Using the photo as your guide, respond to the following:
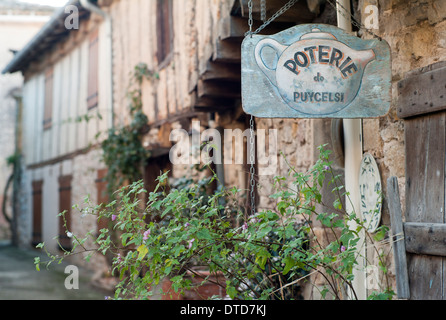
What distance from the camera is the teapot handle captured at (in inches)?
109

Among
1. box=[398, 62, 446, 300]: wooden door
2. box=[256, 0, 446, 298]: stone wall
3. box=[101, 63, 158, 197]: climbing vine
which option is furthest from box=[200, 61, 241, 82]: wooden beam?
box=[101, 63, 158, 197]: climbing vine

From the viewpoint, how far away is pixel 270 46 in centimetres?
278

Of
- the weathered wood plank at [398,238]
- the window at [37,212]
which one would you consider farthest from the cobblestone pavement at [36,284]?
the weathered wood plank at [398,238]

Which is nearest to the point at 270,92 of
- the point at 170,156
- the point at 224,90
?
the point at 224,90

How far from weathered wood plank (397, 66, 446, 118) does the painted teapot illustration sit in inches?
10.0

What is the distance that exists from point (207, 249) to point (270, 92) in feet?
2.63

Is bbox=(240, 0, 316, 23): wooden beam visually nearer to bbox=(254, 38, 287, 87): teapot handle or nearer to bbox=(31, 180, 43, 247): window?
bbox=(254, 38, 287, 87): teapot handle

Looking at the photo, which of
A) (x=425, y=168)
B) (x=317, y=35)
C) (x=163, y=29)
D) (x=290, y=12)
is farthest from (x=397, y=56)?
(x=163, y=29)

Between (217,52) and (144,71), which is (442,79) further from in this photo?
(144,71)

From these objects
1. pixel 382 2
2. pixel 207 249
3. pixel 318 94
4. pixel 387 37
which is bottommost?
pixel 207 249

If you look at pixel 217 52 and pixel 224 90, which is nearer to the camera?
pixel 217 52
